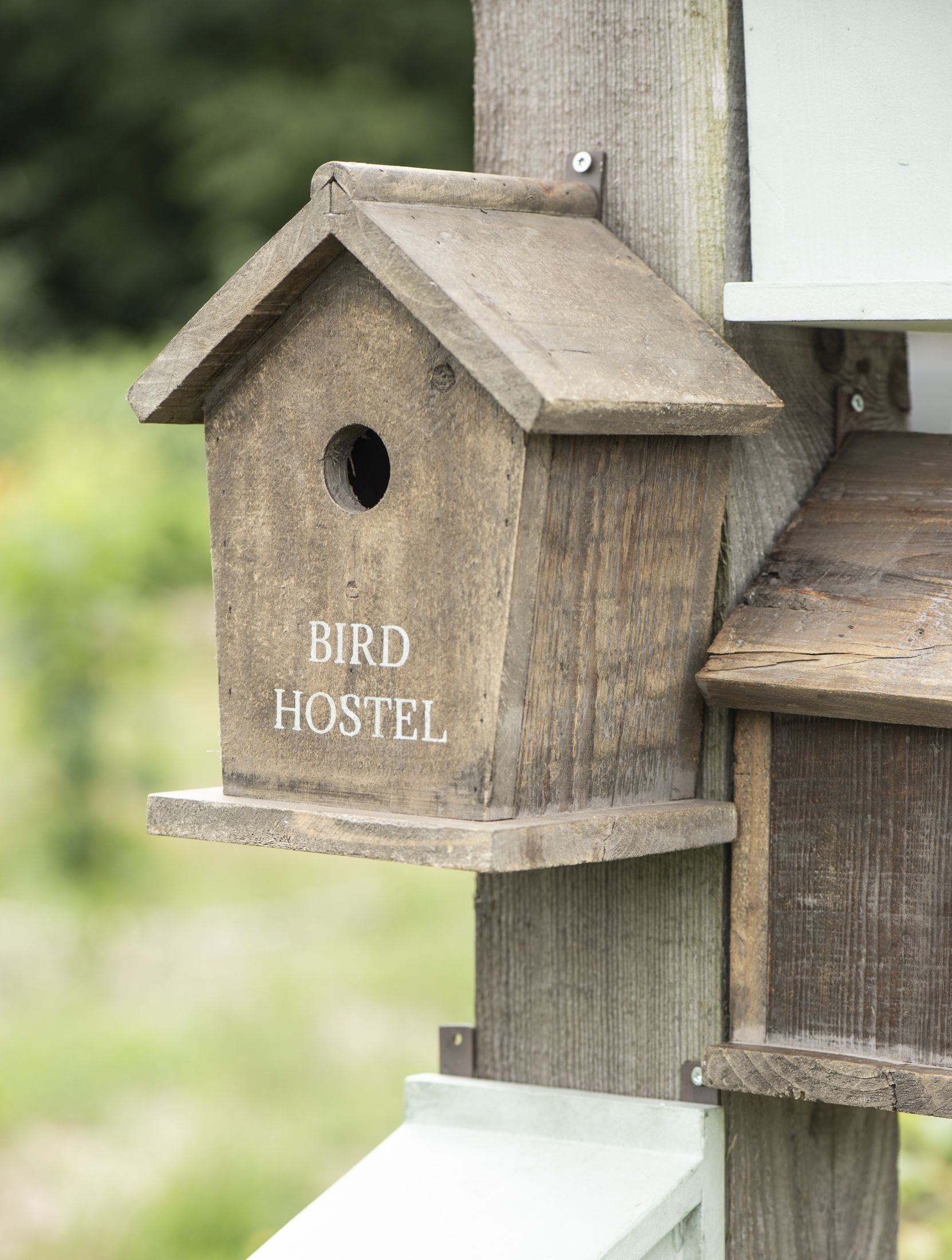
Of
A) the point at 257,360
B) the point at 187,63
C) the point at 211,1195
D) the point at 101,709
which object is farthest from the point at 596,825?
the point at 187,63

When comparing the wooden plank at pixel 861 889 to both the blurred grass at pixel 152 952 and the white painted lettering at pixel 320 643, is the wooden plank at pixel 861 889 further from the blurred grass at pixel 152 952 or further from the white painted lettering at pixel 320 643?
Result: the blurred grass at pixel 152 952

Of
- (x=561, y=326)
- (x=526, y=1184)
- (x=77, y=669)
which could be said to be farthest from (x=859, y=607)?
(x=77, y=669)

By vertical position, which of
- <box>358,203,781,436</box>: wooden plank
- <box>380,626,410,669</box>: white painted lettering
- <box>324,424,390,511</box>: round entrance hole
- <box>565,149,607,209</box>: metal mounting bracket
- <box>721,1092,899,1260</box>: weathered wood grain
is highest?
<box>565,149,607,209</box>: metal mounting bracket

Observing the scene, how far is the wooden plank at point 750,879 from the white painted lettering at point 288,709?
0.44m

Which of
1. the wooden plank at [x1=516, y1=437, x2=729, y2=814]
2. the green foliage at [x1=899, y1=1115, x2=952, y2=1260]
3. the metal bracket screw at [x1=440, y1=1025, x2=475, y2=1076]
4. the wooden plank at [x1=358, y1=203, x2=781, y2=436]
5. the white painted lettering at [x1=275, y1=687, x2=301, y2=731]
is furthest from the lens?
the green foliage at [x1=899, y1=1115, x2=952, y2=1260]

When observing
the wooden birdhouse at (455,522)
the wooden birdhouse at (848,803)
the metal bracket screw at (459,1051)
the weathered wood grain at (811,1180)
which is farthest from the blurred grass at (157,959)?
the wooden birdhouse at (455,522)

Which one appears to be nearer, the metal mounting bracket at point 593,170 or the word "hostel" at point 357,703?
the word "hostel" at point 357,703

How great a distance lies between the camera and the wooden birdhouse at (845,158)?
159 cm

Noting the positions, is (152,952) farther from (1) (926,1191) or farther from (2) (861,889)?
(2) (861,889)

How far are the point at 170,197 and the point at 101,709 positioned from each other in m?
10.1

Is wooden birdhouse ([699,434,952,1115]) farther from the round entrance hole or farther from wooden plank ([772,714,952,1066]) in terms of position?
the round entrance hole

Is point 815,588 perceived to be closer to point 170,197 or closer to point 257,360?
point 257,360

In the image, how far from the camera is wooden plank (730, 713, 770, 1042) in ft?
5.57

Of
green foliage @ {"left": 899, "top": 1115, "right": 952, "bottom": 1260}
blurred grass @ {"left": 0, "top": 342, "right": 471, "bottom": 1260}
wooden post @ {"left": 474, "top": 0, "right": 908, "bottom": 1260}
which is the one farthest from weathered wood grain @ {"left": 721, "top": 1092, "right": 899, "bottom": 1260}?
blurred grass @ {"left": 0, "top": 342, "right": 471, "bottom": 1260}
